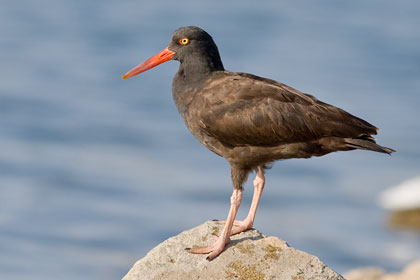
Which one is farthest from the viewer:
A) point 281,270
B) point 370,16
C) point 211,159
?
point 370,16

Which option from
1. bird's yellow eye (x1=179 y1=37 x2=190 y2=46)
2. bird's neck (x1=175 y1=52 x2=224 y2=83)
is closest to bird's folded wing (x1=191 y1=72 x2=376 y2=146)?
bird's neck (x1=175 y1=52 x2=224 y2=83)

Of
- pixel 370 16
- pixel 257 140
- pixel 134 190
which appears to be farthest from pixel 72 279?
pixel 370 16

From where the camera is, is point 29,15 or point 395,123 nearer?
point 395,123

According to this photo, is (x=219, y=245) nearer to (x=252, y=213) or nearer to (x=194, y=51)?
(x=252, y=213)

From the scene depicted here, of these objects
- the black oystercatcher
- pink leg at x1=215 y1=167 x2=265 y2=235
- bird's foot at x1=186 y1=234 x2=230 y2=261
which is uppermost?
the black oystercatcher

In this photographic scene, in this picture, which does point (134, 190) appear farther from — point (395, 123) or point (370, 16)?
point (370, 16)

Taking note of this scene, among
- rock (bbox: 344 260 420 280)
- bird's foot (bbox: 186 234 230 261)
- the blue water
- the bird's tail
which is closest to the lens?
bird's foot (bbox: 186 234 230 261)

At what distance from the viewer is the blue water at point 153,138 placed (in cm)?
1905

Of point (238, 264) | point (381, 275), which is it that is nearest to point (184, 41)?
point (238, 264)

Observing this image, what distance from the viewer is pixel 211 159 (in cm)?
2220

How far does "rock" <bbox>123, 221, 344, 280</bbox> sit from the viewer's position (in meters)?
9.20

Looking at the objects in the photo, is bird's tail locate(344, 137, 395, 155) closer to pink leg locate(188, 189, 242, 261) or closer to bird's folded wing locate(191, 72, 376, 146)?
bird's folded wing locate(191, 72, 376, 146)

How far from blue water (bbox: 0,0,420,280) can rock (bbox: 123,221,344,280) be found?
8.70 m

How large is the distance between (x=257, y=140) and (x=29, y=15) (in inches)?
1012
